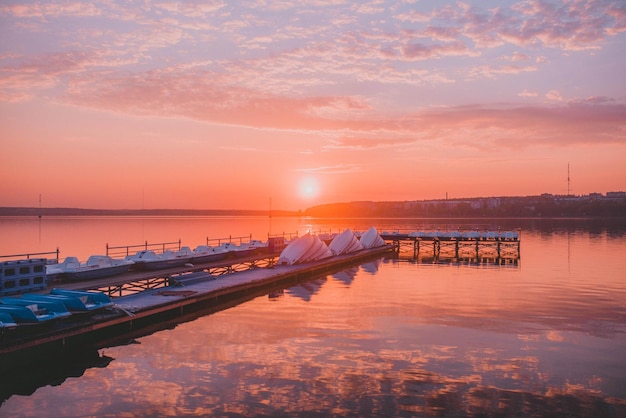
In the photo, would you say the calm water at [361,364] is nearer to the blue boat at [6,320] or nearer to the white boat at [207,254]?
the blue boat at [6,320]

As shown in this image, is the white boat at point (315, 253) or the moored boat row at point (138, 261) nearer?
the moored boat row at point (138, 261)

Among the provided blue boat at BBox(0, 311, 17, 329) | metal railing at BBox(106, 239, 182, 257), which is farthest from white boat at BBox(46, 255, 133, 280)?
blue boat at BBox(0, 311, 17, 329)

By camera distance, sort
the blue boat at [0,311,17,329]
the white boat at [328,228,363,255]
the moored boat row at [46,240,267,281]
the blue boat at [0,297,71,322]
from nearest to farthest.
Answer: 1. the blue boat at [0,311,17,329]
2. the blue boat at [0,297,71,322]
3. the moored boat row at [46,240,267,281]
4. the white boat at [328,228,363,255]

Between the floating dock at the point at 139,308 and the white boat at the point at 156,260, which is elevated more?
the white boat at the point at 156,260

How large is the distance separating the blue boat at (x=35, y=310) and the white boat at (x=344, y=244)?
1386 inches

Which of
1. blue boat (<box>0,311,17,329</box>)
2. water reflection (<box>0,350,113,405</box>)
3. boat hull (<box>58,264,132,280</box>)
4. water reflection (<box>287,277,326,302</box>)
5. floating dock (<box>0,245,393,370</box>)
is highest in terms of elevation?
boat hull (<box>58,264,132,280</box>)

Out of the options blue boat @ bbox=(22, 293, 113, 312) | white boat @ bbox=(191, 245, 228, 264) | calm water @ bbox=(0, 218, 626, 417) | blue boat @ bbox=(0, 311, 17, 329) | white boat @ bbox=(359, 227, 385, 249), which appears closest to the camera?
calm water @ bbox=(0, 218, 626, 417)

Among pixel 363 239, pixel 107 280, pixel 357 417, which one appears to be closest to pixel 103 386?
pixel 357 417

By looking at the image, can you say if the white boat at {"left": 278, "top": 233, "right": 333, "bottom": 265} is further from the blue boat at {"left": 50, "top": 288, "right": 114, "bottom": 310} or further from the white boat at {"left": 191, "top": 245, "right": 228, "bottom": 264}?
the blue boat at {"left": 50, "top": 288, "right": 114, "bottom": 310}

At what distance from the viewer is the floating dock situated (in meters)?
16.9

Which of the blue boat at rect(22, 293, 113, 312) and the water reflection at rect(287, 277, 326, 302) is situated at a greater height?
the blue boat at rect(22, 293, 113, 312)

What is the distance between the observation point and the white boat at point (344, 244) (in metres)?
52.4

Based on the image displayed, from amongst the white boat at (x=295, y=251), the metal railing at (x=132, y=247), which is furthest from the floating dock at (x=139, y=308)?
the metal railing at (x=132, y=247)

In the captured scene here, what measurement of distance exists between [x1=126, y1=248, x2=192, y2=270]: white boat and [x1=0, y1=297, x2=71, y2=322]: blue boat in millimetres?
12725
